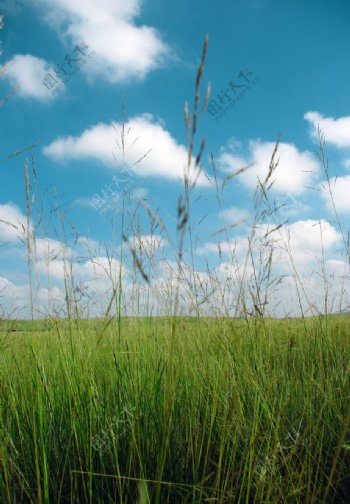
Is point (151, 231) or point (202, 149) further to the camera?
point (151, 231)

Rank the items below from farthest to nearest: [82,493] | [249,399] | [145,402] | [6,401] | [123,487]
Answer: [249,399] → [6,401] → [145,402] → [82,493] → [123,487]

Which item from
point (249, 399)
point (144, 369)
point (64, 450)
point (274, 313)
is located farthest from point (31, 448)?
point (274, 313)

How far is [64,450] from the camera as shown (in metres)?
1.81

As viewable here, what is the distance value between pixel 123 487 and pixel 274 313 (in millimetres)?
2542

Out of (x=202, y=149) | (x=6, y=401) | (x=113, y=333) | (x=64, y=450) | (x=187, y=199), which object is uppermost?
(x=202, y=149)

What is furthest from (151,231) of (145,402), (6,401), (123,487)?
(123,487)

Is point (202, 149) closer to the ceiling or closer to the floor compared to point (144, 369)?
closer to the ceiling

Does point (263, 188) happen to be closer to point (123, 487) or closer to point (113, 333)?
point (113, 333)

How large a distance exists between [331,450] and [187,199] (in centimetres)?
186

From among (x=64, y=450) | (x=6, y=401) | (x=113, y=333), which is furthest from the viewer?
(x=113, y=333)

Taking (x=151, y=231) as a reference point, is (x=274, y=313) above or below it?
below

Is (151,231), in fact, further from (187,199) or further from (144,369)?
(187,199)

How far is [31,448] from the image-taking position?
184cm

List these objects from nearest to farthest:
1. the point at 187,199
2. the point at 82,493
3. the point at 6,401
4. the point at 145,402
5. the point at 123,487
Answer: the point at 187,199
the point at 123,487
the point at 82,493
the point at 145,402
the point at 6,401
